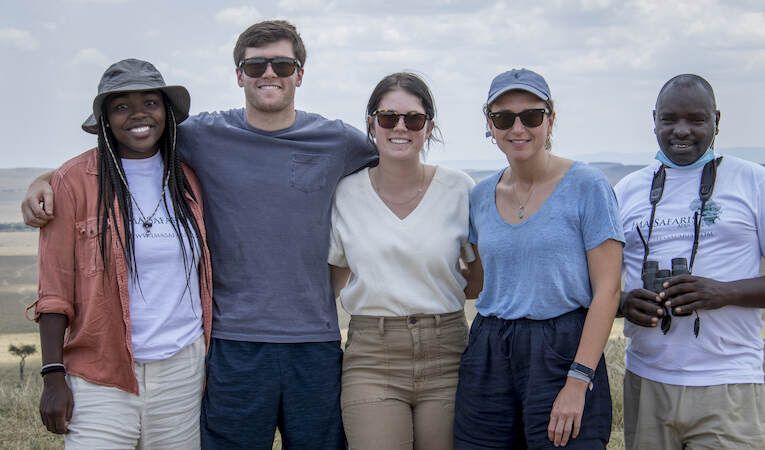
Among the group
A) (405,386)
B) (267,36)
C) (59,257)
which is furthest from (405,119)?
→ (59,257)

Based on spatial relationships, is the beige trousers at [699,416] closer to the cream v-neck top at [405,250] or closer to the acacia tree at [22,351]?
the cream v-neck top at [405,250]

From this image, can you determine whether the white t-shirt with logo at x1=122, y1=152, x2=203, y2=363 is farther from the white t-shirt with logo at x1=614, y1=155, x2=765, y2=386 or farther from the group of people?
the white t-shirt with logo at x1=614, y1=155, x2=765, y2=386

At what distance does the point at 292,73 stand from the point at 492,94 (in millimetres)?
1277

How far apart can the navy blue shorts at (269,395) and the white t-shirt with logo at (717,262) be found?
1.70m

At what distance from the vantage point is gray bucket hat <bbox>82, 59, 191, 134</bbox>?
12.0 ft

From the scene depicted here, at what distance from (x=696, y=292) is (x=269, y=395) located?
7.32 ft

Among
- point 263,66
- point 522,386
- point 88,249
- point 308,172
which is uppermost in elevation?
point 263,66

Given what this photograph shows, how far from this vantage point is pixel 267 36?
4.20 meters

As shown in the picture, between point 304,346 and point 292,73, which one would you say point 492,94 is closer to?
point 292,73

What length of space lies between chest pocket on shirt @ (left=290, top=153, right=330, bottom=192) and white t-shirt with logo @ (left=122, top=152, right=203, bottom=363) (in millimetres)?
679

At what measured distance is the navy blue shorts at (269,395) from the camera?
382 centimetres

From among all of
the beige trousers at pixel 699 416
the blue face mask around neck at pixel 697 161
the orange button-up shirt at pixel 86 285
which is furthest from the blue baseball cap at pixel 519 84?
the orange button-up shirt at pixel 86 285

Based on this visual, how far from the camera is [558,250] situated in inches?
131

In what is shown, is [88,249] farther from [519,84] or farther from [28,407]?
[28,407]
